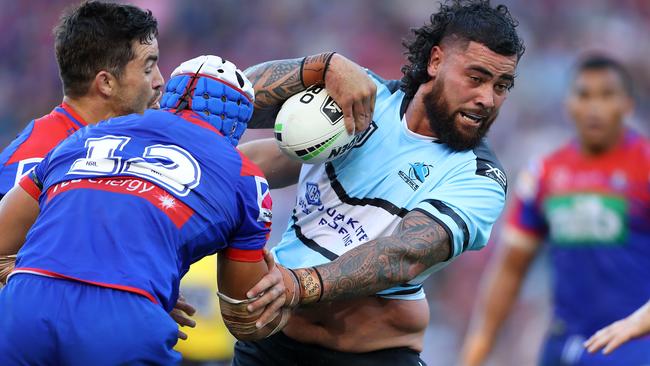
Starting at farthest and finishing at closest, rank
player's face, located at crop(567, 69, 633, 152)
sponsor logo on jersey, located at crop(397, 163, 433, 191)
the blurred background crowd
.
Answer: the blurred background crowd < player's face, located at crop(567, 69, 633, 152) < sponsor logo on jersey, located at crop(397, 163, 433, 191)

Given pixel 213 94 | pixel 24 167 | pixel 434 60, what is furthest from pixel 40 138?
pixel 434 60

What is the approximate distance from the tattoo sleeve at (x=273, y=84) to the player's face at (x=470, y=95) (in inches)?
26.4

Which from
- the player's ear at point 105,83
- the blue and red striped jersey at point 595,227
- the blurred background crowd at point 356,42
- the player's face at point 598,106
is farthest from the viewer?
the blurred background crowd at point 356,42

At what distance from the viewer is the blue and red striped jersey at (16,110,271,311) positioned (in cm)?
355

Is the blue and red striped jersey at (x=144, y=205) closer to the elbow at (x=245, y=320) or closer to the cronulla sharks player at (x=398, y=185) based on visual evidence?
the elbow at (x=245, y=320)

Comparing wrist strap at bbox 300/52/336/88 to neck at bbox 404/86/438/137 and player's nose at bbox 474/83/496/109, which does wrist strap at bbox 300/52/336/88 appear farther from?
player's nose at bbox 474/83/496/109

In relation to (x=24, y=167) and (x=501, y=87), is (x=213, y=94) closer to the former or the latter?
(x=24, y=167)

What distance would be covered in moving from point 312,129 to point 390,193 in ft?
1.67

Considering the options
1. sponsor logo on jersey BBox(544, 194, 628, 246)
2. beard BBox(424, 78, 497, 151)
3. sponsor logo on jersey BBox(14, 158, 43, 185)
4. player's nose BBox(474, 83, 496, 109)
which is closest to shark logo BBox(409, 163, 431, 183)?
beard BBox(424, 78, 497, 151)

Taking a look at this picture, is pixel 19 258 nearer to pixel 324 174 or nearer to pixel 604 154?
pixel 324 174

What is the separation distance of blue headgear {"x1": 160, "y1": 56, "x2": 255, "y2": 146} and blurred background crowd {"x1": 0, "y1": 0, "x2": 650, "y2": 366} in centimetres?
641

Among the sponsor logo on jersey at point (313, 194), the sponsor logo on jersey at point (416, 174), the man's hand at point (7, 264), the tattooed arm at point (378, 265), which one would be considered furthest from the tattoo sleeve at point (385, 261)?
the man's hand at point (7, 264)

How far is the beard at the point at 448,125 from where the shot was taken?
15.5 ft

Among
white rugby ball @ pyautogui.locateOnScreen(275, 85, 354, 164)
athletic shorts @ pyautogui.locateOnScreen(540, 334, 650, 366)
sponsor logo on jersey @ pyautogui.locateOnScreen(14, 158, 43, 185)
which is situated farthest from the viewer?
athletic shorts @ pyautogui.locateOnScreen(540, 334, 650, 366)
